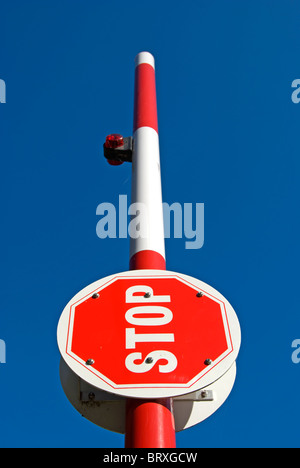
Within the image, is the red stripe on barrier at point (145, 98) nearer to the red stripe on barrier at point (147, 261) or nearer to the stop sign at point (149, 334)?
the red stripe on barrier at point (147, 261)

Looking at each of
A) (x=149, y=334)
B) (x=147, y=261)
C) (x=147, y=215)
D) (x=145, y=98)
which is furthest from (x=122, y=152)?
(x=149, y=334)

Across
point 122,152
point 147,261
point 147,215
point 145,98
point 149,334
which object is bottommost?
point 149,334

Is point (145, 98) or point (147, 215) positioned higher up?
point (145, 98)

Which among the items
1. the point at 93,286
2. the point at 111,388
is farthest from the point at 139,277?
the point at 111,388

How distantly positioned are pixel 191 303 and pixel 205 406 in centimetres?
54

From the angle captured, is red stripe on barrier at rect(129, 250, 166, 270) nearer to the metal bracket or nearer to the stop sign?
the stop sign

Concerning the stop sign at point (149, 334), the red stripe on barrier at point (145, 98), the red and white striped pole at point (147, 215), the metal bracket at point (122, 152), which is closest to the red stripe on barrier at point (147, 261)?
the red and white striped pole at point (147, 215)

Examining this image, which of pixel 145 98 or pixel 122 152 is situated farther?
pixel 145 98

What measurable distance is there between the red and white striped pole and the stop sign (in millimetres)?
144

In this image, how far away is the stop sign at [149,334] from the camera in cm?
233

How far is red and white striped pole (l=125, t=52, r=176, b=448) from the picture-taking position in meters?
2.26

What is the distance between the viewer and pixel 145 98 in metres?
4.75

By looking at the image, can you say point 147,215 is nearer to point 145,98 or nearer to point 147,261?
point 147,261

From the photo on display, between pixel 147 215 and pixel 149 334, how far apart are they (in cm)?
106
